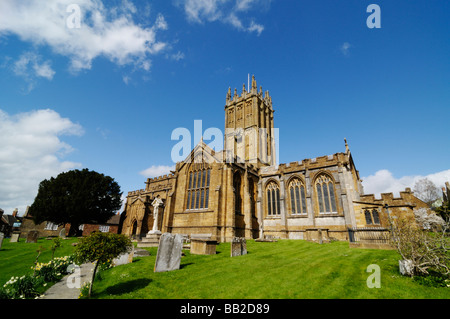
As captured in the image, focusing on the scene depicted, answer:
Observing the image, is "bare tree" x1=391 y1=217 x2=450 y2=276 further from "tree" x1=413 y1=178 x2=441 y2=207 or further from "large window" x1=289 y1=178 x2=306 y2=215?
"tree" x1=413 y1=178 x2=441 y2=207

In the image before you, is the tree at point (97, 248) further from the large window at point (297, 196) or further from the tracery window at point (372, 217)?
the tracery window at point (372, 217)

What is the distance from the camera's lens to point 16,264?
11.3 meters

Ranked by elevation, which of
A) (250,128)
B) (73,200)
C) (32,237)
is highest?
(250,128)

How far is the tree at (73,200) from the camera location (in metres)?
31.2

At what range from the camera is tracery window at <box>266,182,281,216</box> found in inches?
1025

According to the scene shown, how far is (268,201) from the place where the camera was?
26.9 meters

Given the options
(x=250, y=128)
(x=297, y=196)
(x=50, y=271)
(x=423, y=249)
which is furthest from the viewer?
(x=250, y=128)

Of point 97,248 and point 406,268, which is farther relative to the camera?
point 406,268

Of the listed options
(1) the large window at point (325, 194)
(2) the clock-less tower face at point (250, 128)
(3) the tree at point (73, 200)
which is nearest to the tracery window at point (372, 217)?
(1) the large window at point (325, 194)

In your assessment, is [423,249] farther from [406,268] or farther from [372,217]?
[372,217]

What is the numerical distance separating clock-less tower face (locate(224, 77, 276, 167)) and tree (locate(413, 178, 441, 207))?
32.9 meters

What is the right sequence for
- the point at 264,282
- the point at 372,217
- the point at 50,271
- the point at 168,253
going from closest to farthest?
the point at 264,282
the point at 50,271
the point at 168,253
the point at 372,217

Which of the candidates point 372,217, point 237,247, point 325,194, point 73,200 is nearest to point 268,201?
point 325,194

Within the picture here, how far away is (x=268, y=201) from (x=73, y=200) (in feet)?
96.0
